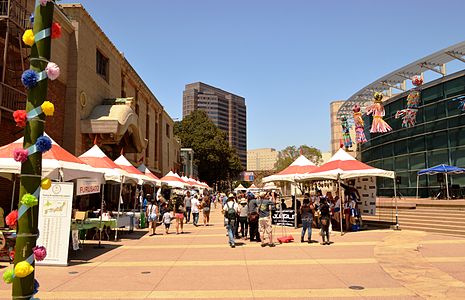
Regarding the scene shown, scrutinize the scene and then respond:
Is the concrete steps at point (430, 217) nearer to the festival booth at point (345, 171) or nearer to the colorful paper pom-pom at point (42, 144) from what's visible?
the festival booth at point (345, 171)

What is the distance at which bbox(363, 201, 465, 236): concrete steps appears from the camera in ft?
55.0

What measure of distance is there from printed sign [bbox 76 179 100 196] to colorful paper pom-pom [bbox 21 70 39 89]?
9.33 m

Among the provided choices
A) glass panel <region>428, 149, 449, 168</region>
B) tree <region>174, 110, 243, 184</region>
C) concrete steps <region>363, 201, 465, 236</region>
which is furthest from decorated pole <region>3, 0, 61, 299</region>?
tree <region>174, 110, 243, 184</region>

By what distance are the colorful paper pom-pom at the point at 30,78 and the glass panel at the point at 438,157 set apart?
32.7 meters

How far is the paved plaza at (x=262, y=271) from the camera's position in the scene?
7039 millimetres

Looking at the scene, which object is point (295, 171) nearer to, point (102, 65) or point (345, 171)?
point (345, 171)

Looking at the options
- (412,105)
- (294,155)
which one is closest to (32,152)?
(412,105)

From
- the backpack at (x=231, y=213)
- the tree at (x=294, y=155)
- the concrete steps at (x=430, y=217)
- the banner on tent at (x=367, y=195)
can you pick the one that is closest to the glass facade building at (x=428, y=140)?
the concrete steps at (x=430, y=217)

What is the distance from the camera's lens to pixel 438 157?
31.0 meters

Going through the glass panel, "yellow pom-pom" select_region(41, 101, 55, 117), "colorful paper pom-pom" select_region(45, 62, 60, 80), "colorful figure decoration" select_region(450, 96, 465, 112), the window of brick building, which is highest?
the window of brick building

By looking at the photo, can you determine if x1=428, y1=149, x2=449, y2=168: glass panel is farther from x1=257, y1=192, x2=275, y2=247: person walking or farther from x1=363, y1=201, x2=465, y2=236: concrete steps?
x1=257, y1=192, x2=275, y2=247: person walking

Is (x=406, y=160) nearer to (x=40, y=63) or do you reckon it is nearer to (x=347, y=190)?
(x=347, y=190)

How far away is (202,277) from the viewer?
8.34 meters

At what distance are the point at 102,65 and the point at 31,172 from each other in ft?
81.5
